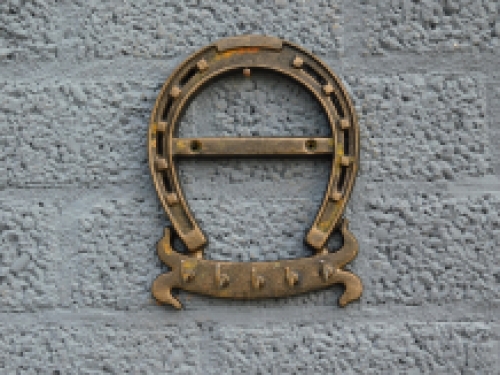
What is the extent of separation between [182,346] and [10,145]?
0.37m

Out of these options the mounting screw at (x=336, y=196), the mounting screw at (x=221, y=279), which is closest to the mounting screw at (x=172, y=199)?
the mounting screw at (x=221, y=279)

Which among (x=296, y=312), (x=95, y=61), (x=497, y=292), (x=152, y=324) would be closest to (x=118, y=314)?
(x=152, y=324)

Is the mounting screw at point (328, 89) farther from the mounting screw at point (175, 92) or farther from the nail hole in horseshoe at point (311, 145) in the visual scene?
the mounting screw at point (175, 92)

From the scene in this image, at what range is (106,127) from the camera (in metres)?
0.82

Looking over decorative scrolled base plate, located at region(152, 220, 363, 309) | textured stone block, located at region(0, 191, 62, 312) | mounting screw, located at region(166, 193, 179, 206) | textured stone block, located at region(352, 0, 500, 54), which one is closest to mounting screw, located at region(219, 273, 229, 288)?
decorative scrolled base plate, located at region(152, 220, 363, 309)

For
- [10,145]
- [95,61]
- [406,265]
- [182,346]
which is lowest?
[182,346]

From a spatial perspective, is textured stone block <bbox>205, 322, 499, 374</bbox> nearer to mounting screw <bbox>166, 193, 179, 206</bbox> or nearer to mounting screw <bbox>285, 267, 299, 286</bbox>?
mounting screw <bbox>285, 267, 299, 286</bbox>

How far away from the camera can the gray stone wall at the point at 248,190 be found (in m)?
0.78

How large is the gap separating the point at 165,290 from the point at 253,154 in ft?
0.71

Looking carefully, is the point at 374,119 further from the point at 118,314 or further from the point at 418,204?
the point at 118,314

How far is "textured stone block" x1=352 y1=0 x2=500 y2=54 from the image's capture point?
0.81 metres

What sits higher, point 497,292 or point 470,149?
point 470,149

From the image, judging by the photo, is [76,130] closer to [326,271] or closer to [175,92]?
[175,92]

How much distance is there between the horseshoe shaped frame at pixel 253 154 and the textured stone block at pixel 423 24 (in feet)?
0.30
